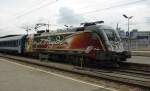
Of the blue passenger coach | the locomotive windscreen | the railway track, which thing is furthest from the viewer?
the blue passenger coach

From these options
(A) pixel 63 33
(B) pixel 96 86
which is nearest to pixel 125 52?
(A) pixel 63 33

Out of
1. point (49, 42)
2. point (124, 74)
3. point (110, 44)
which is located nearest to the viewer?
point (124, 74)

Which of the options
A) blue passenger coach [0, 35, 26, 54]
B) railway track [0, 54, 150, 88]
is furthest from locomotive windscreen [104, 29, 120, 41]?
blue passenger coach [0, 35, 26, 54]

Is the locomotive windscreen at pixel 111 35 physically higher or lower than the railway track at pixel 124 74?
higher

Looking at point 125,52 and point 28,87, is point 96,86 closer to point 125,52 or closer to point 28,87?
point 28,87

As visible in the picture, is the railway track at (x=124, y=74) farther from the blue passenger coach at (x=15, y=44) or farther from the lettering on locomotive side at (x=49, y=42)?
the blue passenger coach at (x=15, y=44)

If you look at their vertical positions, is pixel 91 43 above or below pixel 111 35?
below

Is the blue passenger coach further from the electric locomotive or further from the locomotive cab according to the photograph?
the locomotive cab

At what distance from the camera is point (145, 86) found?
36.5 feet

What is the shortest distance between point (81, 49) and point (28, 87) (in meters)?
10.2

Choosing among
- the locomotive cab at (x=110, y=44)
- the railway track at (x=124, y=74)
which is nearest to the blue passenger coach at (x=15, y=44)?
the locomotive cab at (x=110, y=44)

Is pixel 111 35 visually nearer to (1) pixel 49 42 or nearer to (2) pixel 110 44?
(2) pixel 110 44

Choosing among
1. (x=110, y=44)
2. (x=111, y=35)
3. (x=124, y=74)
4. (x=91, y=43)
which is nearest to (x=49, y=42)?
(x=91, y=43)

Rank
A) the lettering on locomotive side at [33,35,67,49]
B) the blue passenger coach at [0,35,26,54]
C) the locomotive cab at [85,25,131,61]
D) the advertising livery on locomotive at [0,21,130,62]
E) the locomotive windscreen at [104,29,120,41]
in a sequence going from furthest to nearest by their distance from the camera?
the blue passenger coach at [0,35,26,54]
the lettering on locomotive side at [33,35,67,49]
the locomotive windscreen at [104,29,120,41]
the advertising livery on locomotive at [0,21,130,62]
the locomotive cab at [85,25,131,61]
